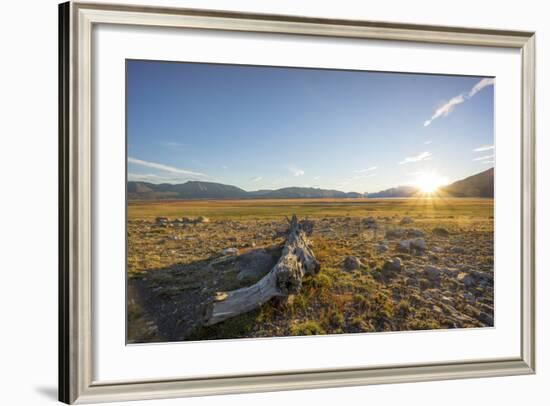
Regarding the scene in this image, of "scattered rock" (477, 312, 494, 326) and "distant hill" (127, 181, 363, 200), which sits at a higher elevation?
"distant hill" (127, 181, 363, 200)

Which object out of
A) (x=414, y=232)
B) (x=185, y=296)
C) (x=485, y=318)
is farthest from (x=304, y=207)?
(x=485, y=318)

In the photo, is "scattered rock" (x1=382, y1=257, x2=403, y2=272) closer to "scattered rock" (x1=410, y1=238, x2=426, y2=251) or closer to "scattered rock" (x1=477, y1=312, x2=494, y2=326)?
"scattered rock" (x1=410, y1=238, x2=426, y2=251)

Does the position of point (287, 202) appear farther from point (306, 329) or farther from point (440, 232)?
point (440, 232)

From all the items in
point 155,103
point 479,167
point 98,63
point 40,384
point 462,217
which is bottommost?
point 40,384

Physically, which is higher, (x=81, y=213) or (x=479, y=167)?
(x=479, y=167)

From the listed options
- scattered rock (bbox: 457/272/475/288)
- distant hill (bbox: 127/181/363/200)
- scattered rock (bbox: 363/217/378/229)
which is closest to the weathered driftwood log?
distant hill (bbox: 127/181/363/200)

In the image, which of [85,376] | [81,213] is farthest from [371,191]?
[85,376]

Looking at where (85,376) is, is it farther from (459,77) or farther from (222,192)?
(459,77)

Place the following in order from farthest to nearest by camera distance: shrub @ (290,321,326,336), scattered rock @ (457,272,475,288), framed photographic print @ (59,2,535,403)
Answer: scattered rock @ (457,272,475,288) → shrub @ (290,321,326,336) → framed photographic print @ (59,2,535,403)
